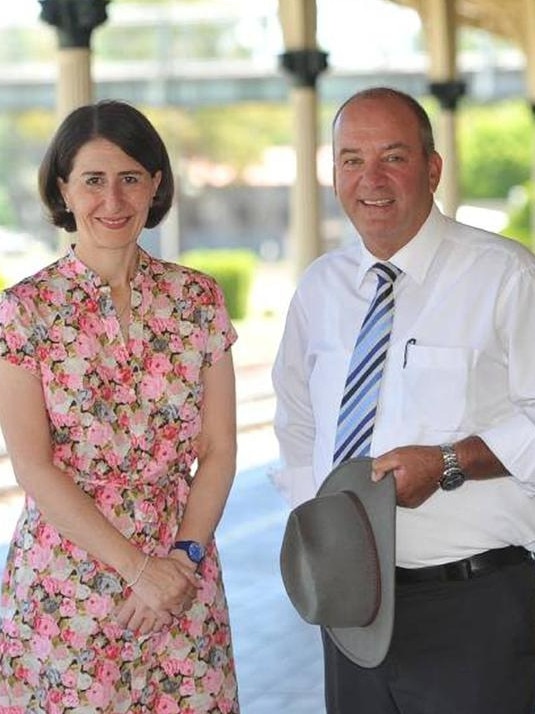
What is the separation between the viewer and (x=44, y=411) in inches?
106

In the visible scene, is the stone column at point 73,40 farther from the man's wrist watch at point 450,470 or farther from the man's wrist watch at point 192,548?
the man's wrist watch at point 450,470

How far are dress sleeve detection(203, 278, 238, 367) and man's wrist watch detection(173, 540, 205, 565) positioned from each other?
315 mm

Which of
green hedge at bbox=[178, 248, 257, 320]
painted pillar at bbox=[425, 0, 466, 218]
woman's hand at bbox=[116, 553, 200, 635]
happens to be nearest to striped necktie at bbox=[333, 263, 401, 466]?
woman's hand at bbox=[116, 553, 200, 635]

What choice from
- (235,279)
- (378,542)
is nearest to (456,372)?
(378,542)

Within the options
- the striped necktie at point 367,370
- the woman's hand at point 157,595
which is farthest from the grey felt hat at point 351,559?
the woman's hand at point 157,595

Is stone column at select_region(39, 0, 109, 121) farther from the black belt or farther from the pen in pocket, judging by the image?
the black belt

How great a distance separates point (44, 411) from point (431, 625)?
2.51ft

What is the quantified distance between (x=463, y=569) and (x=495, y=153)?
48925mm

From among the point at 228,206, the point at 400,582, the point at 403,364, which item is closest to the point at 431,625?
the point at 400,582

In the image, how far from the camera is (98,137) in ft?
8.89

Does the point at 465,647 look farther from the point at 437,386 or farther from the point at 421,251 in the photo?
the point at 421,251

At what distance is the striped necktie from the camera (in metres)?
2.78

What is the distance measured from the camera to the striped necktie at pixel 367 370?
2783mm

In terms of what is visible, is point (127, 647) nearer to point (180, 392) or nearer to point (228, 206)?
point (180, 392)
